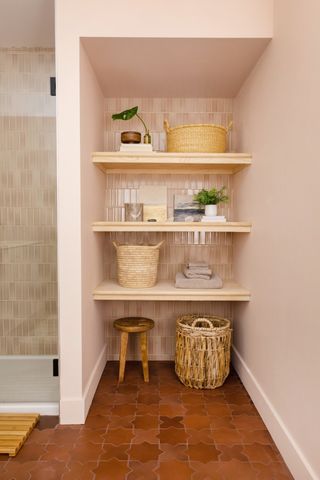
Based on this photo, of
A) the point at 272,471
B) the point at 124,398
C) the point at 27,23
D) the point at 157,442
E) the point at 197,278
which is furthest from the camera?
the point at 197,278

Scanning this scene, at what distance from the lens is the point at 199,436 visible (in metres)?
1.98

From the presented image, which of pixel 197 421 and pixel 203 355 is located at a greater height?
pixel 203 355

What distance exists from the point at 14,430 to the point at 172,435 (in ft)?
2.60

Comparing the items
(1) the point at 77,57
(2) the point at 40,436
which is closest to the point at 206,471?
(2) the point at 40,436

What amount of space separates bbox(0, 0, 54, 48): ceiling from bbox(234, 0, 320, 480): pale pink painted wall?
1.25 m

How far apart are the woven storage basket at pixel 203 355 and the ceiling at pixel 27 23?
200 cm

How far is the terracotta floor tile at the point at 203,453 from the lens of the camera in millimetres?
1784

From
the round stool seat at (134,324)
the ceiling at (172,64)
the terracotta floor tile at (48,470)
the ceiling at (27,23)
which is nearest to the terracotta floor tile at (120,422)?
the terracotta floor tile at (48,470)

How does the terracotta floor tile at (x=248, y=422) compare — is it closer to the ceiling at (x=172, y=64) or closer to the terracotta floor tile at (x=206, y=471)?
the terracotta floor tile at (x=206, y=471)

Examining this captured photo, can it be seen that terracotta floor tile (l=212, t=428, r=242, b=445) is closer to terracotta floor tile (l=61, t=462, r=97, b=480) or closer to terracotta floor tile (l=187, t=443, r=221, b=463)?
terracotta floor tile (l=187, t=443, r=221, b=463)

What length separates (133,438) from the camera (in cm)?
195

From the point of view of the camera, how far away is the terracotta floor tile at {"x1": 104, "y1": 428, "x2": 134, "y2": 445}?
75.9 inches

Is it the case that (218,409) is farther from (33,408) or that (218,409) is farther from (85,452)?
(33,408)

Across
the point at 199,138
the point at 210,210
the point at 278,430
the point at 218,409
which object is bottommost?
the point at 218,409
